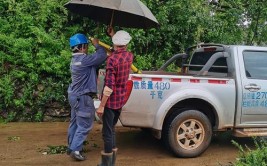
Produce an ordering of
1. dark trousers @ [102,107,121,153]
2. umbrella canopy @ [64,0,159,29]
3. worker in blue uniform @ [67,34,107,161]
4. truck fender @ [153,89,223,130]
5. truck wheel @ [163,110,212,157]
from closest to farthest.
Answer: dark trousers @ [102,107,121,153] < umbrella canopy @ [64,0,159,29] < worker in blue uniform @ [67,34,107,161] < truck fender @ [153,89,223,130] < truck wheel @ [163,110,212,157]

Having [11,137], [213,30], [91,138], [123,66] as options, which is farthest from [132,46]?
[123,66]

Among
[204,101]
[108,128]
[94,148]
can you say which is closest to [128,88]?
[108,128]

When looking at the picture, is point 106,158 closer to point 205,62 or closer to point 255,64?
point 205,62

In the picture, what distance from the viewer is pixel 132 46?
33.6 feet

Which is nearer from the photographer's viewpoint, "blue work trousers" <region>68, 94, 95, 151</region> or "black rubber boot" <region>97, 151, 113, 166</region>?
"black rubber boot" <region>97, 151, 113, 166</region>

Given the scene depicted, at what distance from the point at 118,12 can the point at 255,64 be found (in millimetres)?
2494

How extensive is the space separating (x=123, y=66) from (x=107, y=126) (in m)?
0.82

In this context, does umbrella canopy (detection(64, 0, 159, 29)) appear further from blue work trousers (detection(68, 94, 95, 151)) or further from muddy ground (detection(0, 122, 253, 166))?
muddy ground (detection(0, 122, 253, 166))

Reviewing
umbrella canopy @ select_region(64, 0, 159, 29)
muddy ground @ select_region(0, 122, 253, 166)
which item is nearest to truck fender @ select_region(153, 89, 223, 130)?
muddy ground @ select_region(0, 122, 253, 166)

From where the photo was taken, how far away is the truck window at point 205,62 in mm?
6688

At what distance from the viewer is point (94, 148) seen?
6.81 metres

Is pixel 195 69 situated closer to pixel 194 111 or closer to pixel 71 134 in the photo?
pixel 194 111

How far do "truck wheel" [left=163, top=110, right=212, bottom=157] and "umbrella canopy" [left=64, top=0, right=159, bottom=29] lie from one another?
1515mm

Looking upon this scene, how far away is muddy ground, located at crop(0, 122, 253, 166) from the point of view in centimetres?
601
